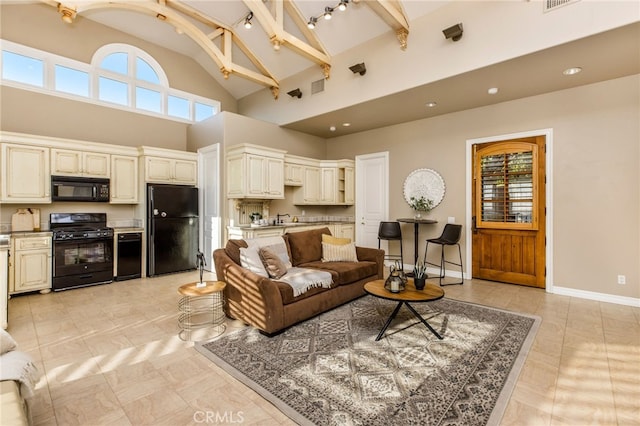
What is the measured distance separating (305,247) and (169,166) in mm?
3349

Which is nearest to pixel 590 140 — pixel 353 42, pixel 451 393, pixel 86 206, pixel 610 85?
pixel 610 85

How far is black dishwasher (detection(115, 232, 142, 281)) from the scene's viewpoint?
5.19m

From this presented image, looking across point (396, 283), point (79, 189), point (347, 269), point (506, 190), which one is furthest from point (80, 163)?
point (506, 190)

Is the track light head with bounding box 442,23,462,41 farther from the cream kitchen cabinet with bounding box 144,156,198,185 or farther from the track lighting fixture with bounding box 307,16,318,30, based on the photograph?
the cream kitchen cabinet with bounding box 144,156,198,185

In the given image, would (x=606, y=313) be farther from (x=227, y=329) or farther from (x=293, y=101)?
(x=293, y=101)

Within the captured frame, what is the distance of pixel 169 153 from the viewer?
18.9 feet

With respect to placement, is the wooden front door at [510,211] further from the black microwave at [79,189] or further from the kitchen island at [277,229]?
the black microwave at [79,189]

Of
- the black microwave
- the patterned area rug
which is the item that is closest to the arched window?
the black microwave

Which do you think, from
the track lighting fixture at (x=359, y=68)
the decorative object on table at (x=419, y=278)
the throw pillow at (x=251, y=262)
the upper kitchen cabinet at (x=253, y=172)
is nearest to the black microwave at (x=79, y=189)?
the upper kitchen cabinet at (x=253, y=172)

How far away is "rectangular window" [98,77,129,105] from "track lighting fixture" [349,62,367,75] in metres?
4.45

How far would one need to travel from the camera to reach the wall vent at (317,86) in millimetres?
5707

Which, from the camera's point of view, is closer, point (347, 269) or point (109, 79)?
point (347, 269)

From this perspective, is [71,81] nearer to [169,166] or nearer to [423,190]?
[169,166]

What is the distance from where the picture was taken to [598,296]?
4188 mm
